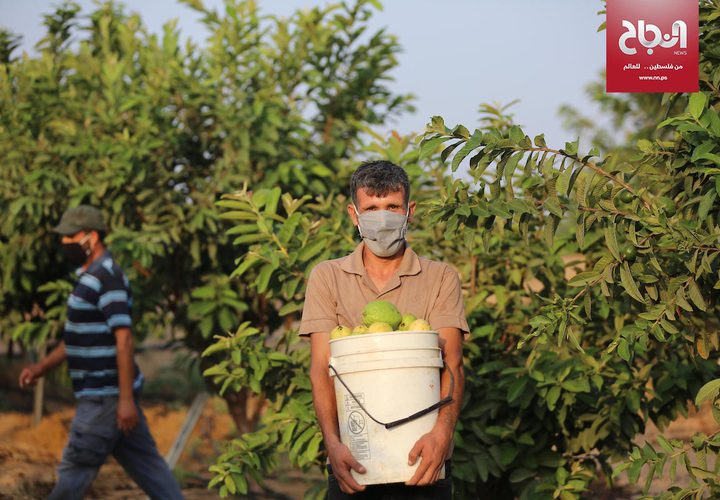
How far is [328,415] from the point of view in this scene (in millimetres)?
3172

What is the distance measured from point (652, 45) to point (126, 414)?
3.19 m

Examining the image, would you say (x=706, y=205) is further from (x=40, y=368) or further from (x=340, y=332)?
(x=40, y=368)

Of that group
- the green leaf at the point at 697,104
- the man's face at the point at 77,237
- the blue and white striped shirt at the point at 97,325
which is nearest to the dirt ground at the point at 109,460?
the blue and white striped shirt at the point at 97,325

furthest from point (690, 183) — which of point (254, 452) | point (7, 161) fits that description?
point (7, 161)

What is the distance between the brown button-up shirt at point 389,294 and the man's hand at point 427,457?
380 mm

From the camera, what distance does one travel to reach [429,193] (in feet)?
19.7

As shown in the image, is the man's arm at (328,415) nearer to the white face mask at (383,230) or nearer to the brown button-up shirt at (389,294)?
the brown button-up shirt at (389,294)

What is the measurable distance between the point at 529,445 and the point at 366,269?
6.34 ft

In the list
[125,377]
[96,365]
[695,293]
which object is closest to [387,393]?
[695,293]

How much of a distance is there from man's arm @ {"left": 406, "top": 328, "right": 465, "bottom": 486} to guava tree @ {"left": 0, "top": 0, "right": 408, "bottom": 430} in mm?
3664

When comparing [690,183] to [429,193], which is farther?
[429,193]

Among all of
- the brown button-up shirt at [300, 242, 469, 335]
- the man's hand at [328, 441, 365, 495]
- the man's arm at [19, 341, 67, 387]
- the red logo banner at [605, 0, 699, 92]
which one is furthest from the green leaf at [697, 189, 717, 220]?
the man's arm at [19, 341, 67, 387]

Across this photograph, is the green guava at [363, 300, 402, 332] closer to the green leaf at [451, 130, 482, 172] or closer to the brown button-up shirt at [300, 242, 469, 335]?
the brown button-up shirt at [300, 242, 469, 335]

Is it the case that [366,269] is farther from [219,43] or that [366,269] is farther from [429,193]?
[219,43]
